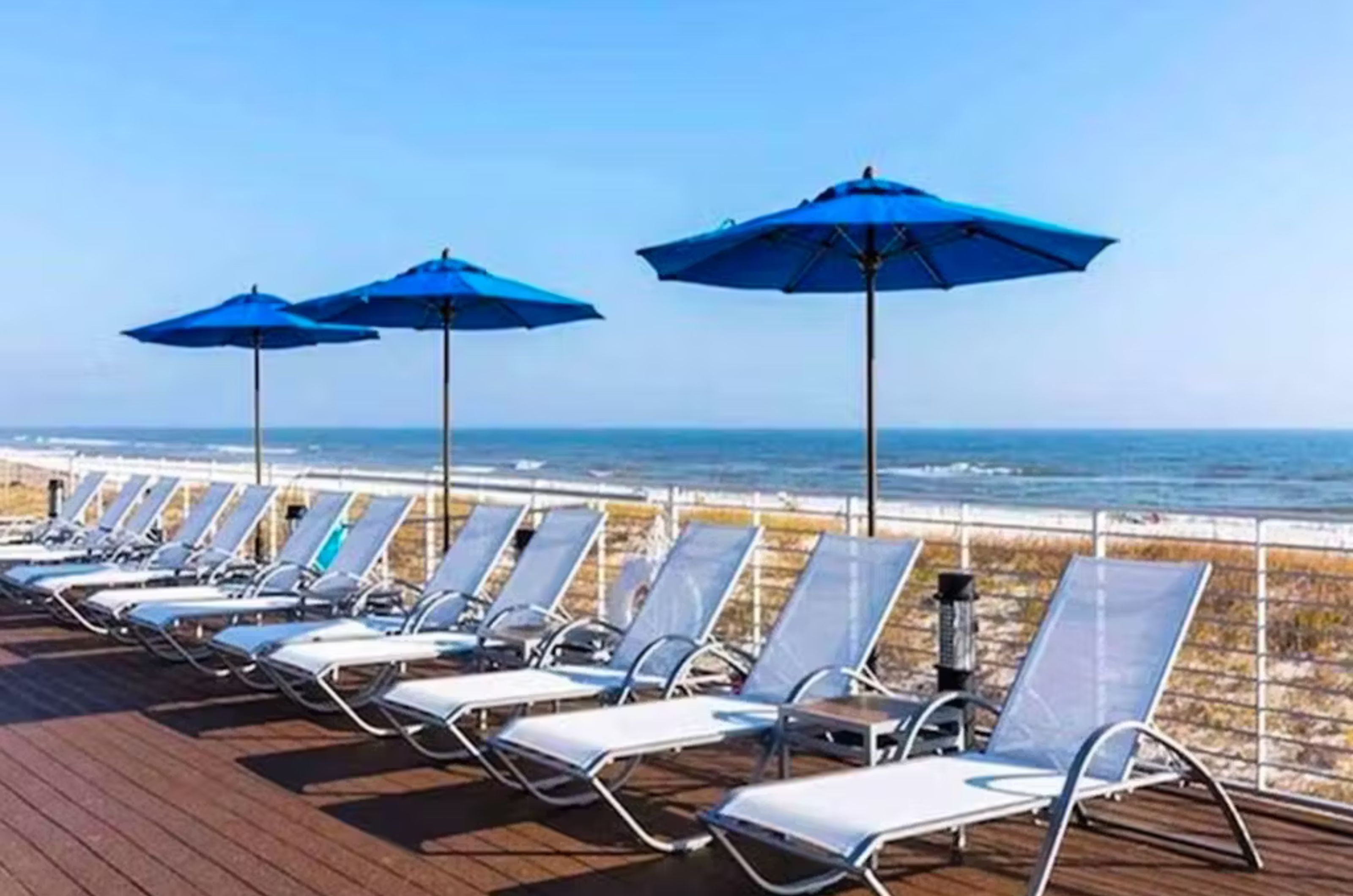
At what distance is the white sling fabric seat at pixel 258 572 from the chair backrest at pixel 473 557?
3.81 ft

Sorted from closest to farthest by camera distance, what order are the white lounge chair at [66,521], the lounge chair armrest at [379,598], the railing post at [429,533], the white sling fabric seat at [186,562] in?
1. the lounge chair armrest at [379,598]
2. the white sling fabric seat at [186,562]
3. the railing post at [429,533]
4. the white lounge chair at [66,521]

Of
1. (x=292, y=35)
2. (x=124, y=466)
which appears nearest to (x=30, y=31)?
(x=292, y=35)

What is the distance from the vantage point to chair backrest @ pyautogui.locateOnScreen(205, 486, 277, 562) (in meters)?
7.86

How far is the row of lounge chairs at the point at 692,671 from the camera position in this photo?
10.4 ft

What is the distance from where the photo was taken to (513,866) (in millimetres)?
3523

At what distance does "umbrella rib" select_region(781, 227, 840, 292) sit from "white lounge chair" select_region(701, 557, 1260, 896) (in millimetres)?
1802

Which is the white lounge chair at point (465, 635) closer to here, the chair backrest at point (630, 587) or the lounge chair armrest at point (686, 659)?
the chair backrest at point (630, 587)

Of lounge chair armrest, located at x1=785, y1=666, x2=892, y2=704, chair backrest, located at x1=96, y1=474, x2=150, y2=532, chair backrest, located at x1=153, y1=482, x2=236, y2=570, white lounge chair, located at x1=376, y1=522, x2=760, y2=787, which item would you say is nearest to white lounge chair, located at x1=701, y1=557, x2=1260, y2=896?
lounge chair armrest, located at x1=785, y1=666, x2=892, y2=704

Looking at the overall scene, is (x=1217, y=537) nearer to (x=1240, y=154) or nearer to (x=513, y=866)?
(x=513, y=866)

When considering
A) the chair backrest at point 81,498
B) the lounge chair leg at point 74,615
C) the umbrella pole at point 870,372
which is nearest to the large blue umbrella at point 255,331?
the chair backrest at point 81,498

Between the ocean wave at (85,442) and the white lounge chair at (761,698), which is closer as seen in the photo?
the white lounge chair at (761,698)

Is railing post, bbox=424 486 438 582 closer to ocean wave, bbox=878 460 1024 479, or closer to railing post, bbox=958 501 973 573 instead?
railing post, bbox=958 501 973 573

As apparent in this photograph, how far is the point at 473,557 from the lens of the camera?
6.14m

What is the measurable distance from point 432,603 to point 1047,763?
3040 mm
